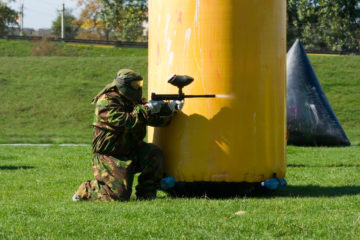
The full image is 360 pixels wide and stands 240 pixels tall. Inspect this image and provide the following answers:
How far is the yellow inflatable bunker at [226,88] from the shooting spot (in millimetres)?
5918

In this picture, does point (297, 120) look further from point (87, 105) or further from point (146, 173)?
point (87, 105)

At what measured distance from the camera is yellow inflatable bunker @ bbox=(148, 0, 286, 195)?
5918 mm

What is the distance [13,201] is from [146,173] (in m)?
1.29

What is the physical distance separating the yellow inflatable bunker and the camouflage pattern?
0.81 feet

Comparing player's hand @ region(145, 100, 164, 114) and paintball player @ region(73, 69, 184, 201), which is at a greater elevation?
player's hand @ region(145, 100, 164, 114)

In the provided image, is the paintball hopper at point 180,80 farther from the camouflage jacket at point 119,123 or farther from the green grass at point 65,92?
the green grass at point 65,92

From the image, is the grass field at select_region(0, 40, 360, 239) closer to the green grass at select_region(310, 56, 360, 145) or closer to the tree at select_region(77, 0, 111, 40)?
the green grass at select_region(310, 56, 360, 145)

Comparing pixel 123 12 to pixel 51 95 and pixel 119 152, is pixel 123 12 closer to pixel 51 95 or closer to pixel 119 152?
pixel 51 95

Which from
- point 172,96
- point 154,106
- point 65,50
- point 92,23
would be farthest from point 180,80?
point 92,23

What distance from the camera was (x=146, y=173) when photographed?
615 centimetres

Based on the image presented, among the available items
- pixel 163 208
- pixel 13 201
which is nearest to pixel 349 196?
pixel 163 208

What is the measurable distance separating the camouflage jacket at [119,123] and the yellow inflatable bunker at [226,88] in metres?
0.35

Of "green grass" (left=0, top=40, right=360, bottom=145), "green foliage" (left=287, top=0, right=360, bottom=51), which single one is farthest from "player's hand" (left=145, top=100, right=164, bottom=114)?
"green foliage" (left=287, top=0, right=360, bottom=51)

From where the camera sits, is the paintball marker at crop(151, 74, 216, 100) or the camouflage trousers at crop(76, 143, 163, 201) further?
the camouflage trousers at crop(76, 143, 163, 201)
